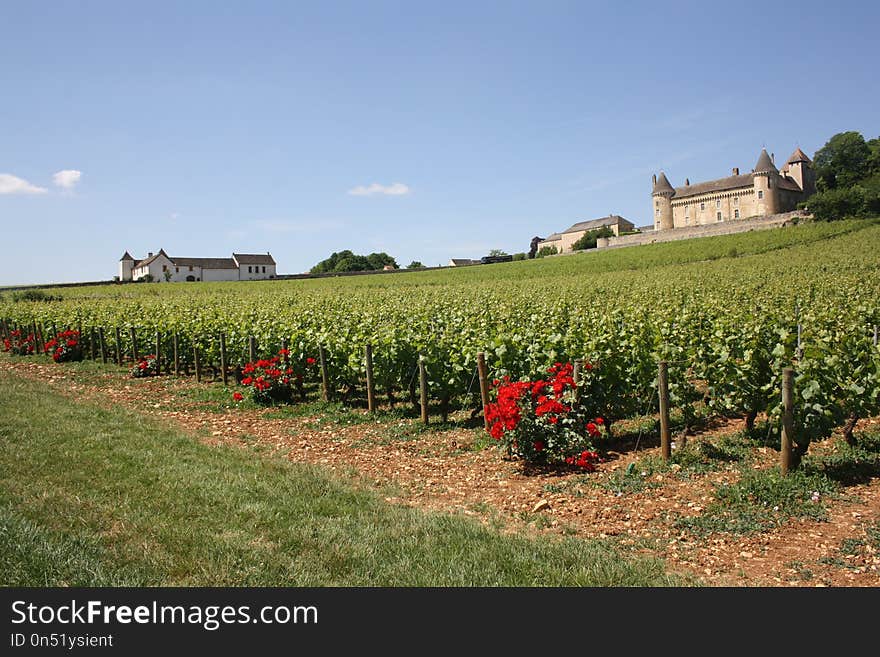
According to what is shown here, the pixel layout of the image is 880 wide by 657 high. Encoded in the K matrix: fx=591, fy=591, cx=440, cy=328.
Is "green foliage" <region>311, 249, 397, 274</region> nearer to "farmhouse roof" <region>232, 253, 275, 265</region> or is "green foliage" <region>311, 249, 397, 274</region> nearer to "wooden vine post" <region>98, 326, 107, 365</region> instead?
"farmhouse roof" <region>232, 253, 275, 265</region>

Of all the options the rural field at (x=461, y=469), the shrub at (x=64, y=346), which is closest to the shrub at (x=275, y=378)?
the rural field at (x=461, y=469)

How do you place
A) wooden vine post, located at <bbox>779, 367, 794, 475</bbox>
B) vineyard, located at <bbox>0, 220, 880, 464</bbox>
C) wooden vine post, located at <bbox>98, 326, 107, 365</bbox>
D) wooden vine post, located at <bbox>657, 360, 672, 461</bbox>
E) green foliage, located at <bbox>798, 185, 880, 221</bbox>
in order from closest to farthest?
wooden vine post, located at <bbox>779, 367, 794, 475</bbox>, vineyard, located at <bbox>0, 220, 880, 464</bbox>, wooden vine post, located at <bbox>657, 360, 672, 461</bbox>, wooden vine post, located at <bbox>98, 326, 107, 365</bbox>, green foliage, located at <bbox>798, 185, 880, 221</bbox>

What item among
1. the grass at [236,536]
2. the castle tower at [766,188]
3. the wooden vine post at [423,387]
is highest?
the castle tower at [766,188]

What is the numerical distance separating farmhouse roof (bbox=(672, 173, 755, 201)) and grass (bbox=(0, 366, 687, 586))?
108489mm

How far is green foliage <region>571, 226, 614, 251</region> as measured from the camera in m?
103

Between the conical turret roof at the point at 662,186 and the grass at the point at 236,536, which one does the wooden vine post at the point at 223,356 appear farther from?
the conical turret roof at the point at 662,186

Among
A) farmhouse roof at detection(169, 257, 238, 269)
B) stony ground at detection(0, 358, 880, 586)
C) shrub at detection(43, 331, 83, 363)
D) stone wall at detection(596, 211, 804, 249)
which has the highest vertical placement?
farmhouse roof at detection(169, 257, 238, 269)

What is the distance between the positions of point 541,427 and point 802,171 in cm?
11773

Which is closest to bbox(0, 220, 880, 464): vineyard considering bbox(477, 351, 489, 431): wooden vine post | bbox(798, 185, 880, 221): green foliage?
bbox(477, 351, 489, 431): wooden vine post

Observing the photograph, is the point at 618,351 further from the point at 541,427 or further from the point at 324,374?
the point at 324,374

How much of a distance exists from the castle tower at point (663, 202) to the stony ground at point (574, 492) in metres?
111

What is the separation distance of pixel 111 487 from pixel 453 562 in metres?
4.03

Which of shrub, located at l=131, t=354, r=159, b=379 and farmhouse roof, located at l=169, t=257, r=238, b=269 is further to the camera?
farmhouse roof, located at l=169, t=257, r=238, b=269

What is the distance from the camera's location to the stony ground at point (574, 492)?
15.9 ft
